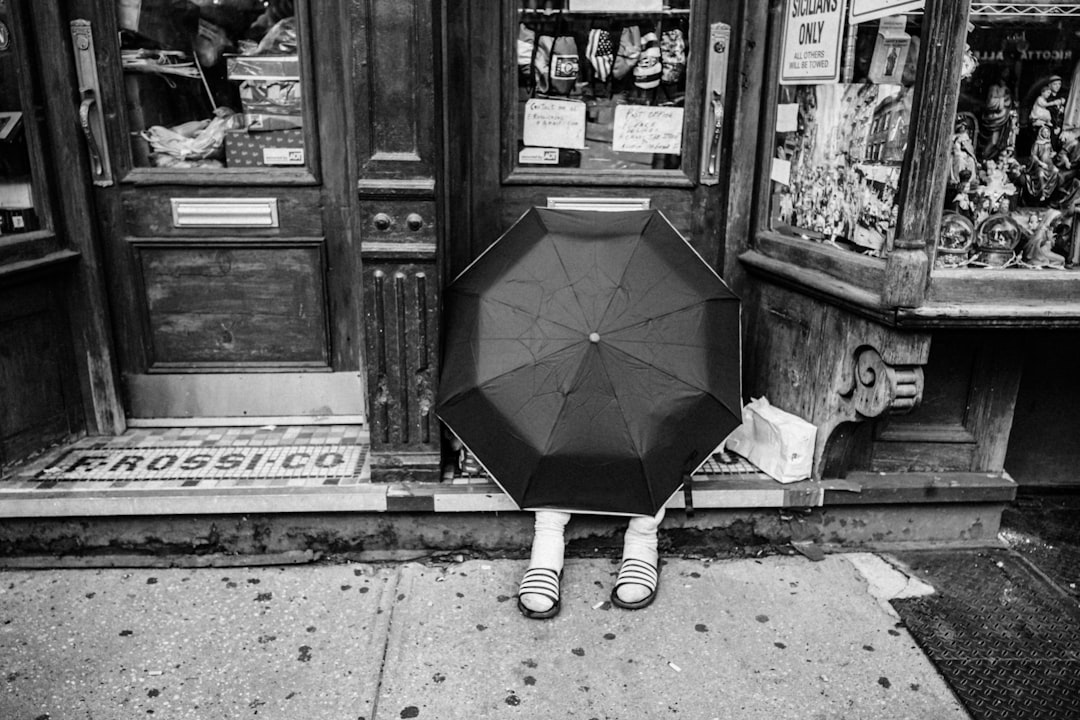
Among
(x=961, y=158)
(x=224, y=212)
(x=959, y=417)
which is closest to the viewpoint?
(x=961, y=158)

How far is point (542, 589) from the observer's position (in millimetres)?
3031

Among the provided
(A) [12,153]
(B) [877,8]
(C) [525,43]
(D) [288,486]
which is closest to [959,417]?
(B) [877,8]

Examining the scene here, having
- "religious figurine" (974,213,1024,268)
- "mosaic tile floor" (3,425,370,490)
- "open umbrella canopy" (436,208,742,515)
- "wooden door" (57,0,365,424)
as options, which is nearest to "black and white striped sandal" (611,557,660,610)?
"open umbrella canopy" (436,208,742,515)

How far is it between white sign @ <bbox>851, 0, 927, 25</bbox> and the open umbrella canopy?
1.07 meters

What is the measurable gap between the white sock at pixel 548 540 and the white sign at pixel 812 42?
6.48ft

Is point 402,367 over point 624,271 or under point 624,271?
under

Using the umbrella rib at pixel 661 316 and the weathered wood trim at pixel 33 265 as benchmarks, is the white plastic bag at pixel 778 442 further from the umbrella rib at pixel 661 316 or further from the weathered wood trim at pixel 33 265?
the weathered wood trim at pixel 33 265

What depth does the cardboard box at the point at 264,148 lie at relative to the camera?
358 cm

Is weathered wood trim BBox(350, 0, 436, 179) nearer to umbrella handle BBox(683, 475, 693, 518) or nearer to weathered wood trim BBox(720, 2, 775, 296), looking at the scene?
A: weathered wood trim BBox(720, 2, 775, 296)

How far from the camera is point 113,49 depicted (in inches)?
134

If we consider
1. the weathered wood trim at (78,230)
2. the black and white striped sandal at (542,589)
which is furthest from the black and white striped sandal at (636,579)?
the weathered wood trim at (78,230)

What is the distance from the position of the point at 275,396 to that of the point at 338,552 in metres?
0.90

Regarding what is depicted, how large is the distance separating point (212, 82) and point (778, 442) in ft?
9.36

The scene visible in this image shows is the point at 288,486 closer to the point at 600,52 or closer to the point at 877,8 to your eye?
the point at 600,52
